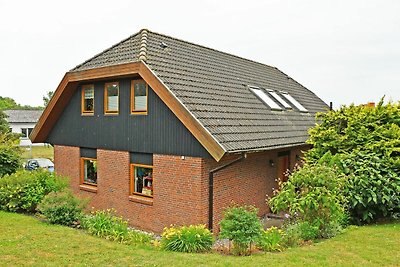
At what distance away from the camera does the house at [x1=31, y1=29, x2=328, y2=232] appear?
1064 centimetres

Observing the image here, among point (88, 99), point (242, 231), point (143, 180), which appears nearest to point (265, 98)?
point (143, 180)

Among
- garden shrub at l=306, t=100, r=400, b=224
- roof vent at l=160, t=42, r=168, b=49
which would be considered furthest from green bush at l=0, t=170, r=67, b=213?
garden shrub at l=306, t=100, r=400, b=224

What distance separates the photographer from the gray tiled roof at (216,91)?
1098 centimetres

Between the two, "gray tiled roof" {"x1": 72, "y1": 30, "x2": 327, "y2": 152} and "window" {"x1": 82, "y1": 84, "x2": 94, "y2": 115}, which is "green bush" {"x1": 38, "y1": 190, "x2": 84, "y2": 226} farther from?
"gray tiled roof" {"x1": 72, "y1": 30, "x2": 327, "y2": 152}

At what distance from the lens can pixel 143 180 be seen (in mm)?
12297

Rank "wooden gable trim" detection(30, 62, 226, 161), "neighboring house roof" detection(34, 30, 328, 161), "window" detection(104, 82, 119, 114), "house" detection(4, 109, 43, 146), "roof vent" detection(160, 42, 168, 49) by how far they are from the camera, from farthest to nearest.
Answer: "house" detection(4, 109, 43, 146) < "roof vent" detection(160, 42, 168, 49) < "window" detection(104, 82, 119, 114) < "neighboring house roof" detection(34, 30, 328, 161) < "wooden gable trim" detection(30, 62, 226, 161)

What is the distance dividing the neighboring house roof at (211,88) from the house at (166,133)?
0.17 ft

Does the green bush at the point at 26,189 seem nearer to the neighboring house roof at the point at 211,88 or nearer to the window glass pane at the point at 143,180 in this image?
the window glass pane at the point at 143,180

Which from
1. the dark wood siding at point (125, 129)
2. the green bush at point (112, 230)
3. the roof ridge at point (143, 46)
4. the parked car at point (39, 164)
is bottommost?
the parked car at point (39, 164)

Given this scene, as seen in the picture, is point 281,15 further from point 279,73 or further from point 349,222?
point 349,222

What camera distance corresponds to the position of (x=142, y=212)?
12055 millimetres

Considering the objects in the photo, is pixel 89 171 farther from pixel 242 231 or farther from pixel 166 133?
pixel 242 231

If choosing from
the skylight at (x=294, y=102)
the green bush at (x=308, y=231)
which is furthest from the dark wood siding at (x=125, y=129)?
the skylight at (x=294, y=102)

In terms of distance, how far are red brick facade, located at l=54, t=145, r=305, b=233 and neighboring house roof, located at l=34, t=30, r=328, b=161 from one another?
2.79 feet
